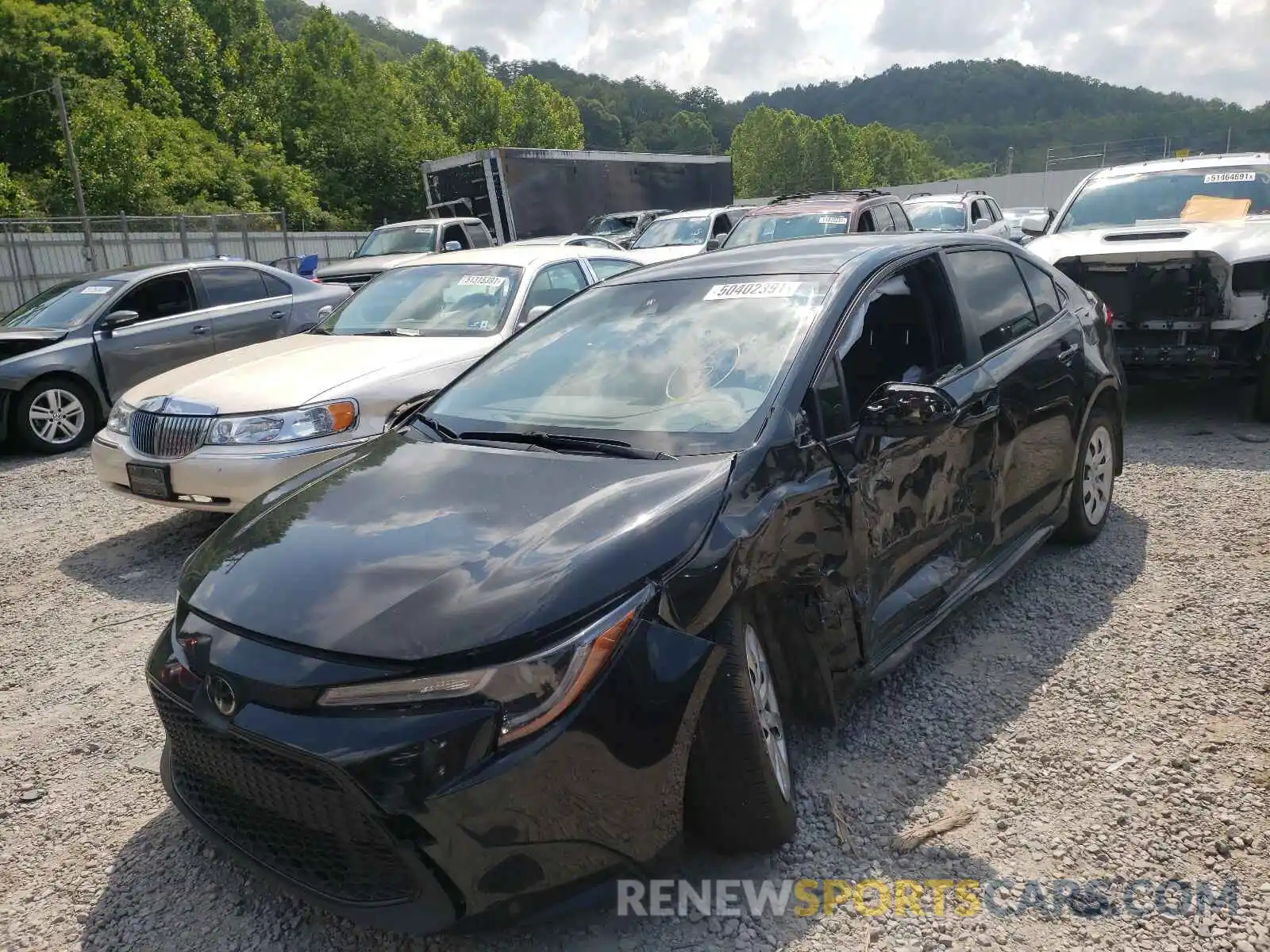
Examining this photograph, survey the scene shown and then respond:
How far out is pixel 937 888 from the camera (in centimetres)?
248

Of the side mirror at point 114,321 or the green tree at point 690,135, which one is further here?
the green tree at point 690,135

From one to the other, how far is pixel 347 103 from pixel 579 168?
30.6 meters

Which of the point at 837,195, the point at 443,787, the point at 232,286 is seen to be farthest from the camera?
the point at 837,195

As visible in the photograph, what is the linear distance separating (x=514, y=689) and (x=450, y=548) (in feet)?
1.58

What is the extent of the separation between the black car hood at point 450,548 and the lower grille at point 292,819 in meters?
0.28

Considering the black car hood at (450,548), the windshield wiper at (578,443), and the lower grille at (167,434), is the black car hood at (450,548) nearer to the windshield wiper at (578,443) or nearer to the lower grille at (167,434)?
the windshield wiper at (578,443)

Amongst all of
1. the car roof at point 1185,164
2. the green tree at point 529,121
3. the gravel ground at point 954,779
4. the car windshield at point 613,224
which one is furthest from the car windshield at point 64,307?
the green tree at point 529,121

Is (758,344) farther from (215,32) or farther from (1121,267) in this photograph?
(215,32)

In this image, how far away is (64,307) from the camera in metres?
8.86

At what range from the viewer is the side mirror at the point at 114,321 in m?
8.52

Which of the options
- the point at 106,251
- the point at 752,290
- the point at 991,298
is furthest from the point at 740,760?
the point at 106,251

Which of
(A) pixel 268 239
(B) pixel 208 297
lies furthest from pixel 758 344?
(A) pixel 268 239

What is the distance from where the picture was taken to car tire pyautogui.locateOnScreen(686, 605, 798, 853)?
7.62 feet

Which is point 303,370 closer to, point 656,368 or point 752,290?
point 656,368
